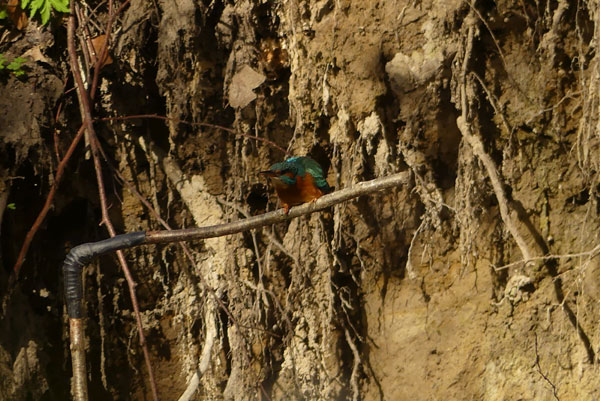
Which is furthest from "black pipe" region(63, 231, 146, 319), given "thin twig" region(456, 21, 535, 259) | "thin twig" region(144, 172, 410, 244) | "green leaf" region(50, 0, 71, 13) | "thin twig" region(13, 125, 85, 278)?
"green leaf" region(50, 0, 71, 13)

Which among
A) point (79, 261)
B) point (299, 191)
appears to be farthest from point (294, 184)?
point (79, 261)

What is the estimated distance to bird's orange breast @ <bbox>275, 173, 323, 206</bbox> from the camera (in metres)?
2.48

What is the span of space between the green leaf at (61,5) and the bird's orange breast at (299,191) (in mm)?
1744

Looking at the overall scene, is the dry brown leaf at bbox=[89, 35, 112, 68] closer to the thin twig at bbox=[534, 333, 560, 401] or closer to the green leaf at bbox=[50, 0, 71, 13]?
the green leaf at bbox=[50, 0, 71, 13]

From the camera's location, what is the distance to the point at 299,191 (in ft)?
8.17

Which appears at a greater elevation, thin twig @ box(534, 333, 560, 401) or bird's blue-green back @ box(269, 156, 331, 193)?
bird's blue-green back @ box(269, 156, 331, 193)

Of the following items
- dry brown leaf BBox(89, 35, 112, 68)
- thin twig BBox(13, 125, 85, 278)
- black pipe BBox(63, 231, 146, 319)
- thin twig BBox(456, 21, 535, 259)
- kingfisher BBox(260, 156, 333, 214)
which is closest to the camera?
black pipe BBox(63, 231, 146, 319)

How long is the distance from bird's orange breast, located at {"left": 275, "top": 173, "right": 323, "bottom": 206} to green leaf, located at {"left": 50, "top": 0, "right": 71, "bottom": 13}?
174 cm

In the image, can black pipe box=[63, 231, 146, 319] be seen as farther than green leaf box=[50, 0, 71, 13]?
No

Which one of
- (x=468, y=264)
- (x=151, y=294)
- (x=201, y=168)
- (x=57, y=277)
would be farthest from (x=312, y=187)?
(x=57, y=277)

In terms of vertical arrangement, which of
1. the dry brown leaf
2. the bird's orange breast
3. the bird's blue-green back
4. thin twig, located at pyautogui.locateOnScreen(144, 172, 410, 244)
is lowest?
thin twig, located at pyautogui.locateOnScreen(144, 172, 410, 244)

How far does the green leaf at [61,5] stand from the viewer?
137 inches

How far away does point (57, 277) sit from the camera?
12.8 feet

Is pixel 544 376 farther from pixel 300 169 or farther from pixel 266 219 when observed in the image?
pixel 266 219
